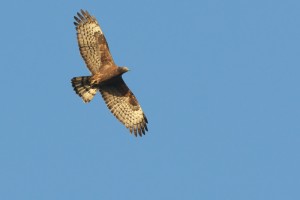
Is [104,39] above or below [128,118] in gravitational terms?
above

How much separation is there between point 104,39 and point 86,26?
2.38 ft

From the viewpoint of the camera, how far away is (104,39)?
100 feet

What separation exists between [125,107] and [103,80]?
139 cm

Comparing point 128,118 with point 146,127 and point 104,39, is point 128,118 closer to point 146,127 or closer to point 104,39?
point 146,127

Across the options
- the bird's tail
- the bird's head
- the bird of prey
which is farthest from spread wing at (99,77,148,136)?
the bird's head

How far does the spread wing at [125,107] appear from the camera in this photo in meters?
31.2

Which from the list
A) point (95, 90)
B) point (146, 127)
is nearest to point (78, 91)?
point (95, 90)

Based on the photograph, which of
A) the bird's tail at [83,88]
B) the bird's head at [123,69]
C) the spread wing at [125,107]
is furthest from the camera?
the spread wing at [125,107]

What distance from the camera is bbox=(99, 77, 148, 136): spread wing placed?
1227 inches

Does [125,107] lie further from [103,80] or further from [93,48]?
[93,48]

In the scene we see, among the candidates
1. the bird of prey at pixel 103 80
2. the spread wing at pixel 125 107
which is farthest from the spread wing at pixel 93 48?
the spread wing at pixel 125 107

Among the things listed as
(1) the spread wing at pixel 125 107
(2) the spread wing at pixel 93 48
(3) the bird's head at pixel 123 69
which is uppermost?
(2) the spread wing at pixel 93 48

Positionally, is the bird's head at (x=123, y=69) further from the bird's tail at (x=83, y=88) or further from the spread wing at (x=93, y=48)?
the bird's tail at (x=83, y=88)

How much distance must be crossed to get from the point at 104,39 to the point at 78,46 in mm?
864
